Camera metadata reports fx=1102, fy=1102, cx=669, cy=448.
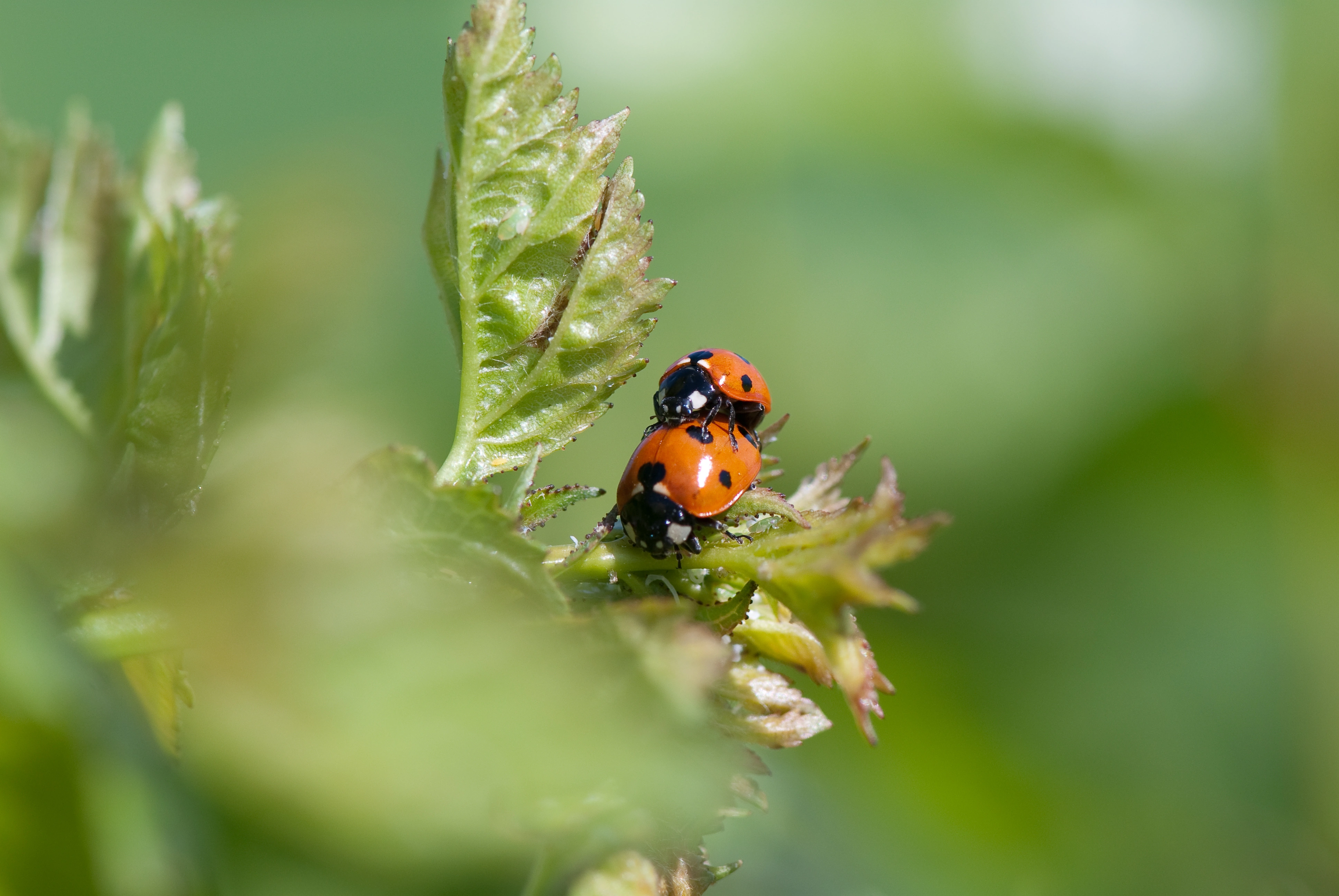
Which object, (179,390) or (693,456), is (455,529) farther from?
(693,456)

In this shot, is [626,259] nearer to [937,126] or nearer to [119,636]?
[119,636]

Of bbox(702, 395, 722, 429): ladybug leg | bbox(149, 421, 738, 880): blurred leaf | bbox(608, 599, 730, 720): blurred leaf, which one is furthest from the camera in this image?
bbox(702, 395, 722, 429): ladybug leg

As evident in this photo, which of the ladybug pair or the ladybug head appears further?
the ladybug head

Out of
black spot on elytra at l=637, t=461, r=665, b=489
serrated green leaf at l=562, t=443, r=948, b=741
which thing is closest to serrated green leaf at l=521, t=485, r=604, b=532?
serrated green leaf at l=562, t=443, r=948, b=741

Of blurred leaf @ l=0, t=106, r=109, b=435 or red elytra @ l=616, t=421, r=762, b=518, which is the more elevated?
blurred leaf @ l=0, t=106, r=109, b=435

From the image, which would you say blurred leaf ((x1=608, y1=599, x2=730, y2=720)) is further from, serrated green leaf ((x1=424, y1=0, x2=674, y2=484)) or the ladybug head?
the ladybug head
